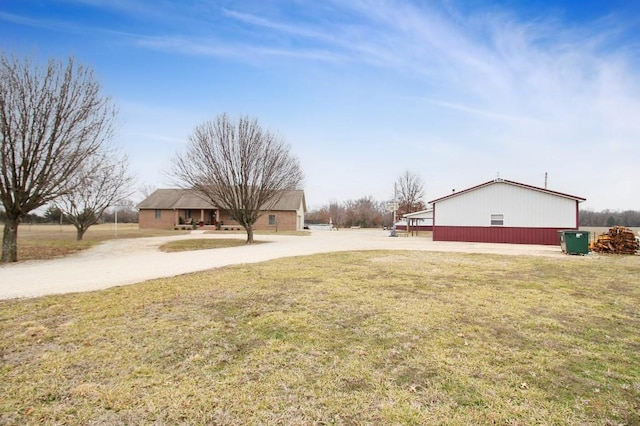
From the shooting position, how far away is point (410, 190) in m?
52.3

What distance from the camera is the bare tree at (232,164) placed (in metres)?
20.2

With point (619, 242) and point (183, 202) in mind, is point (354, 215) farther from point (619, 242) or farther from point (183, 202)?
point (619, 242)

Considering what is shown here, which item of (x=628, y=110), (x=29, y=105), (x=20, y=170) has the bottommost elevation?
(x=20, y=170)

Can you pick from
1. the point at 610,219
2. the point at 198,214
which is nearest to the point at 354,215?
the point at 198,214

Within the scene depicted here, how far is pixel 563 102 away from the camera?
59.7 ft

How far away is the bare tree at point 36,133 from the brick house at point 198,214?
28.6m

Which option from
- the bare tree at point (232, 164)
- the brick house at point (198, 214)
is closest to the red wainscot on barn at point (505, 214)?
the bare tree at point (232, 164)

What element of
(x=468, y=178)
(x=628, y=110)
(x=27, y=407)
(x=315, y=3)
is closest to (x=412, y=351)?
(x=27, y=407)

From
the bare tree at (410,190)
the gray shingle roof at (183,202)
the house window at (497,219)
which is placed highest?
the bare tree at (410,190)

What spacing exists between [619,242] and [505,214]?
6987 mm

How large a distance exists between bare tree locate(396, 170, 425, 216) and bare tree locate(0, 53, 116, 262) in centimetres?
4528

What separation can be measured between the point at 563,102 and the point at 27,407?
23.3 metres

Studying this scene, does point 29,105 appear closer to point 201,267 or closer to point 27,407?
point 201,267

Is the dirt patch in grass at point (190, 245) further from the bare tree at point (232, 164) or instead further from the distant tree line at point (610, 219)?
the distant tree line at point (610, 219)
